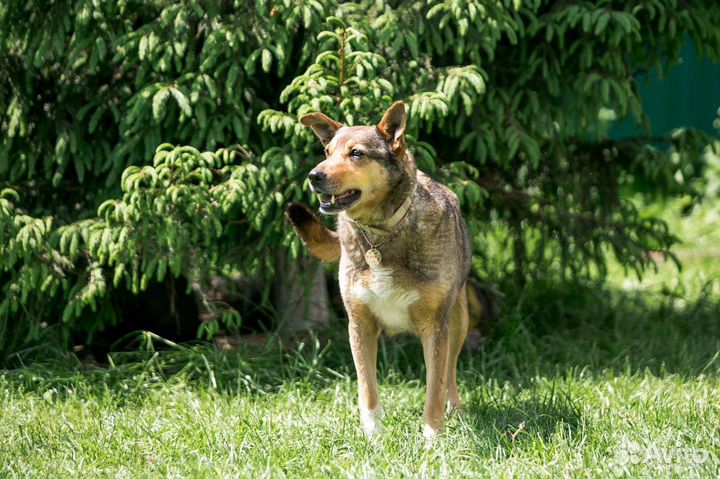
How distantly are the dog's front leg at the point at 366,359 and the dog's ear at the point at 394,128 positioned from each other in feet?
2.76

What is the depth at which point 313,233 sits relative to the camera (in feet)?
16.6

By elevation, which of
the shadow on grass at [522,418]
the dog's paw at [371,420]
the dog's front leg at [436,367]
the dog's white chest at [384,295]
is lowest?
the shadow on grass at [522,418]

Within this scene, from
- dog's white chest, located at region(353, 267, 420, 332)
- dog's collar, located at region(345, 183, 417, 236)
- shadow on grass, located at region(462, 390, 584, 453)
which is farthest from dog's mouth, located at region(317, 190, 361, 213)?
shadow on grass, located at region(462, 390, 584, 453)

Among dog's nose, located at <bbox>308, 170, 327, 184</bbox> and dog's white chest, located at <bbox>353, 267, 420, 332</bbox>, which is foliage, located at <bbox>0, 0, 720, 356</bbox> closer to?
dog's white chest, located at <bbox>353, 267, 420, 332</bbox>

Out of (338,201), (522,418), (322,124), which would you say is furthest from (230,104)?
(522,418)

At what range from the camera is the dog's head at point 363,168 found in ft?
14.3

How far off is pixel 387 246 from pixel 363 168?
0.45 metres

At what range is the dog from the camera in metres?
4.46

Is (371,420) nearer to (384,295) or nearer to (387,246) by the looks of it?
(384,295)

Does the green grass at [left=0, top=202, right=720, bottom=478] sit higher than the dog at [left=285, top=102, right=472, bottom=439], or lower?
lower

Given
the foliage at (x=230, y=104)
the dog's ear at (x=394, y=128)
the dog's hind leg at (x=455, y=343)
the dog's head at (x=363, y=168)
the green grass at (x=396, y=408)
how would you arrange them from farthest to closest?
the foliage at (x=230, y=104)
the dog's hind leg at (x=455, y=343)
the dog's ear at (x=394, y=128)
the dog's head at (x=363, y=168)
the green grass at (x=396, y=408)

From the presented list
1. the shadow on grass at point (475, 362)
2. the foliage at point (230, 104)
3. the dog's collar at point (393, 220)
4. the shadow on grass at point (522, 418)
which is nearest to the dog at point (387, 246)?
the dog's collar at point (393, 220)

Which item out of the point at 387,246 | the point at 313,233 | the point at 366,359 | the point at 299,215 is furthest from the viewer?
the point at 313,233

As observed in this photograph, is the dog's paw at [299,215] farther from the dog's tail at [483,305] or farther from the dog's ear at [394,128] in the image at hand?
the dog's tail at [483,305]
